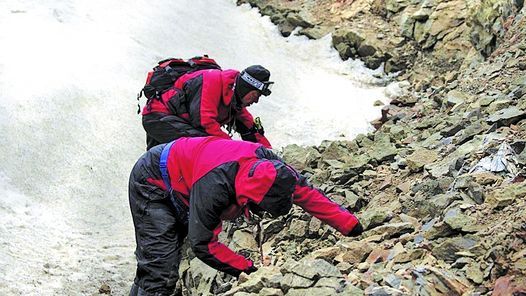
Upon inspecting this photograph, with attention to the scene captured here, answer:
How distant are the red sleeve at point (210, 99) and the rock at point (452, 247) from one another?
3575 mm

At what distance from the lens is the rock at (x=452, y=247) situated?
17.0ft

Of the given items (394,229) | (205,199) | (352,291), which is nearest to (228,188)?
(205,199)

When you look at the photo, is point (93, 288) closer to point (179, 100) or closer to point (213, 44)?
point (179, 100)

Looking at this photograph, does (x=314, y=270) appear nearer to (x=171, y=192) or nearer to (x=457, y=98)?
(x=171, y=192)

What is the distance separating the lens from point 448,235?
5594mm

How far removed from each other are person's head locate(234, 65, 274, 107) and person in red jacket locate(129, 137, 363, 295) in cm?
178

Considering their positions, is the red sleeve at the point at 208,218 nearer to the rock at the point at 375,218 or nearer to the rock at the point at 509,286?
the rock at the point at 375,218

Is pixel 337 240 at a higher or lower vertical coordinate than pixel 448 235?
lower

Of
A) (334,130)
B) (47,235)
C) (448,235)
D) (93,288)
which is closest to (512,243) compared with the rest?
(448,235)

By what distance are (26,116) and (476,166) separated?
367 inches

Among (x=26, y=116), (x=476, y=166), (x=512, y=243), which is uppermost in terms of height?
(x=512, y=243)

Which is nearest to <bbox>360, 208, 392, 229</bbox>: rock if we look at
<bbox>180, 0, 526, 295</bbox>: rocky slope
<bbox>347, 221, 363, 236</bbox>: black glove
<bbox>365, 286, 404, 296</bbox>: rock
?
<bbox>180, 0, 526, 295</bbox>: rocky slope

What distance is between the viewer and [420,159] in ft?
26.7

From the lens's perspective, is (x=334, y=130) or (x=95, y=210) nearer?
(x=95, y=210)
